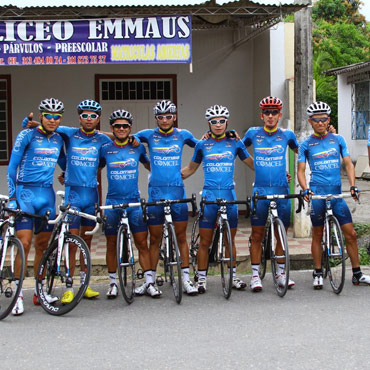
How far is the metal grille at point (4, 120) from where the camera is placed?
12297 mm

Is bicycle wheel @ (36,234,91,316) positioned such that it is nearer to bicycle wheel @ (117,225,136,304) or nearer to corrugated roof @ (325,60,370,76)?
bicycle wheel @ (117,225,136,304)

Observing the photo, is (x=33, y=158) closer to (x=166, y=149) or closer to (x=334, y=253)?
(x=166, y=149)

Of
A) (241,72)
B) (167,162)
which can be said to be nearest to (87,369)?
(167,162)

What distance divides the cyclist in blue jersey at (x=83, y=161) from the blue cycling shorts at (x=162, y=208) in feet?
2.12

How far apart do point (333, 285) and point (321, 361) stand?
229 centimetres

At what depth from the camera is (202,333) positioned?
5617 mm

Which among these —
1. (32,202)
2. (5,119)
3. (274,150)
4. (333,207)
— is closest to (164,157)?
(274,150)

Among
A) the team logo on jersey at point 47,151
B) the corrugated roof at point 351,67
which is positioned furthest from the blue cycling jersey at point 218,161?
the corrugated roof at point 351,67

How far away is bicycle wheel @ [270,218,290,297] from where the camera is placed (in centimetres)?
683

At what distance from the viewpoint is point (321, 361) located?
4.84 meters

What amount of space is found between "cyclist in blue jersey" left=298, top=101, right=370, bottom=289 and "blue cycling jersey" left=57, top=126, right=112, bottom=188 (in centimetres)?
235

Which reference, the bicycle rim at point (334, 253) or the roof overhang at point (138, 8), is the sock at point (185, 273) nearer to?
the bicycle rim at point (334, 253)

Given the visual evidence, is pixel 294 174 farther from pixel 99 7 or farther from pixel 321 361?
pixel 321 361

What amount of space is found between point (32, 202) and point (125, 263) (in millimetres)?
1170
